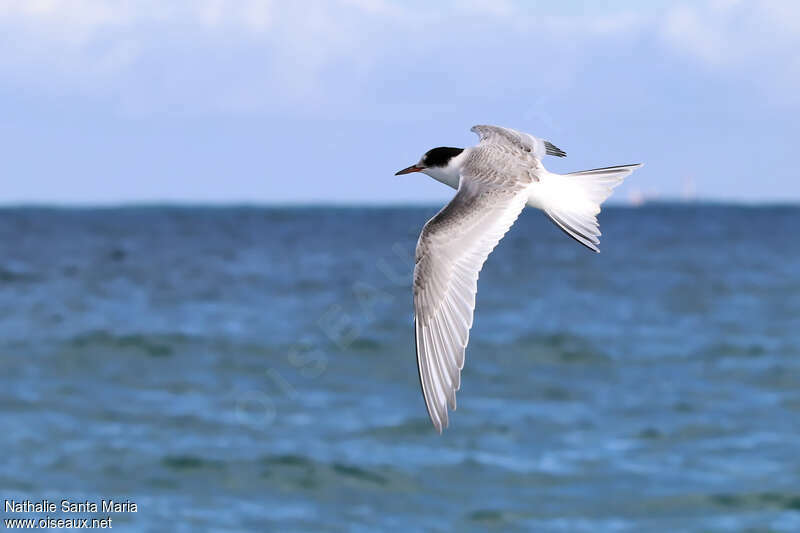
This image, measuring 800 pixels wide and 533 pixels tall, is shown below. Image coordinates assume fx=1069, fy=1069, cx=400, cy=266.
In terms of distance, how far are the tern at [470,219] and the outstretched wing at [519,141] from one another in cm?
19

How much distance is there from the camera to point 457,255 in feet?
13.6

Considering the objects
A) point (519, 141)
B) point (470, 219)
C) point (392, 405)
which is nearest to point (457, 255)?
point (470, 219)

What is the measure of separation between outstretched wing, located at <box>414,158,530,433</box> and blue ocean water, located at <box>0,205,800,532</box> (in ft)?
0.60

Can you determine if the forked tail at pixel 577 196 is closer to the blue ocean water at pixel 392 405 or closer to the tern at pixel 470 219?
the tern at pixel 470 219

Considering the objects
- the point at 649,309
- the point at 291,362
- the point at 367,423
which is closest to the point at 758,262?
the point at 649,309

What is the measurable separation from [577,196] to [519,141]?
2.59 feet

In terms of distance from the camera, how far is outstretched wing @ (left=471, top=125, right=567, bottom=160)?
4.60m

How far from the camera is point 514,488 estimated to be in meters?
17.6

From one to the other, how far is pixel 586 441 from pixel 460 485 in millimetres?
3413

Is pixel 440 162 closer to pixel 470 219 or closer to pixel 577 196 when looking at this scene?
pixel 470 219

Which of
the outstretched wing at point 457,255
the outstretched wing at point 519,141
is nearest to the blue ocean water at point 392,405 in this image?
the outstretched wing at point 457,255

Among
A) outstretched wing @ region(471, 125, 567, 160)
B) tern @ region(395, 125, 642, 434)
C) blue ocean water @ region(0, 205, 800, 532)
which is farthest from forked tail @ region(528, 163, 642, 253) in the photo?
blue ocean water @ region(0, 205, 800, 532)

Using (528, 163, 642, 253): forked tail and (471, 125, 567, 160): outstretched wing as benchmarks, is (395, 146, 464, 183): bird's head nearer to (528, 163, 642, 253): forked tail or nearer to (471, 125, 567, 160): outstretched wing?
(471, 125, 567, 160): outstretched wing

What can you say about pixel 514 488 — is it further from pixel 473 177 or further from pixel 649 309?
pixel 649 309
